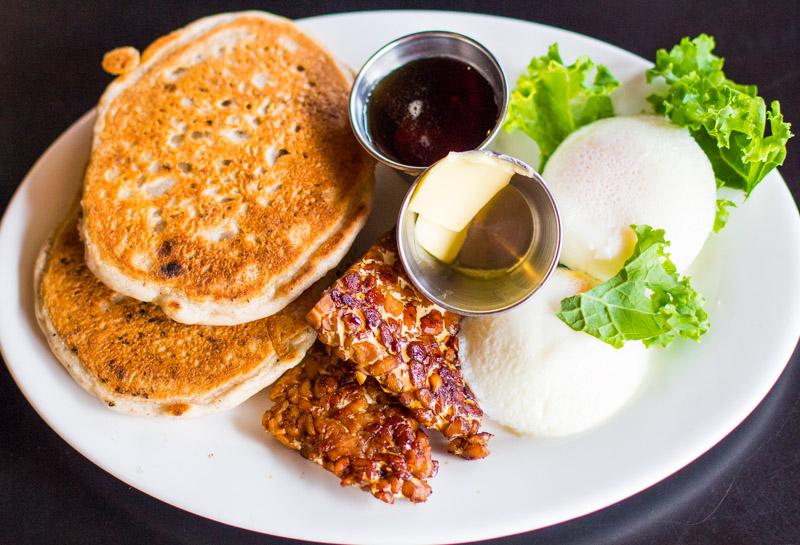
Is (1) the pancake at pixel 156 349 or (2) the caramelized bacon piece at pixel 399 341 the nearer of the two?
(2) the caramelized bacon piece at pixel 399 341

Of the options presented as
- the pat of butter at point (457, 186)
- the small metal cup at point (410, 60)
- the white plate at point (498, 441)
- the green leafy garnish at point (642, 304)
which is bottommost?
the white plate at point (498, 441)

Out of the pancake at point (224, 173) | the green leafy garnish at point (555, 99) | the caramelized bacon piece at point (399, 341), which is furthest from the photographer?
the green leafy garnish at point (555, 99)

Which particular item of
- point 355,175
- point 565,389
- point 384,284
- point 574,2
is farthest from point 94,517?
point 574,2

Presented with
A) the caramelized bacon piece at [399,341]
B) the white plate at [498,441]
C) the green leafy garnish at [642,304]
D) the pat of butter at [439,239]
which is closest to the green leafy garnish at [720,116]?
the white plate at [498,441]

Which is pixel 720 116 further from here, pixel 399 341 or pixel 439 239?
pixel 399 341

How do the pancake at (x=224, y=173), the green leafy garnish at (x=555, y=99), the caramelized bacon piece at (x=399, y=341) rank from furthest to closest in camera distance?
the green leafy garnish at (x=555, y=99), the pancake at (x=224, y=173), the caramelized bacon piece at (x=399, y=341)

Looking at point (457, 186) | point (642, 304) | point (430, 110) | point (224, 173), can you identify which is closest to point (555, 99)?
point (430, 110)

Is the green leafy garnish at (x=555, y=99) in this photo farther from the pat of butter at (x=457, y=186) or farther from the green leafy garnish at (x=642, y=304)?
the green leafy garnish at (x=642, y=304)
